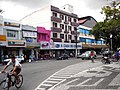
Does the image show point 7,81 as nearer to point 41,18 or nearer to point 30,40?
point 30,40

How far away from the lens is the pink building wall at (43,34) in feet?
142

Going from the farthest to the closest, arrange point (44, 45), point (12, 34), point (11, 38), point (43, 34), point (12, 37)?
point (43, 34)
point (44, 45)
point (12, 34)
point (12, 37)
point (11, 38)

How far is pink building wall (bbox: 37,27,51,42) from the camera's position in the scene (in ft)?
142

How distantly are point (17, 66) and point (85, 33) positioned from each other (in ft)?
182

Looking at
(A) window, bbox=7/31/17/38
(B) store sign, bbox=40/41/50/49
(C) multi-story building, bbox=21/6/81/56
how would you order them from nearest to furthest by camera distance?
1. (A) window, bbox=7/31/17/38
2. (B) store sign, bbox=40/41/50/49
3. (C) multi-story building, bbox=21/6/81/56

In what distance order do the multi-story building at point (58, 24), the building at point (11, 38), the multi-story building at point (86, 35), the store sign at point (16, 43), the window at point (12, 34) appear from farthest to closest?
the multi-story building at point (86, 35), the multi-story building at point (58, 24), the window at point (12, 34), the store sign at point (16, 43), the building at point (11, 38)

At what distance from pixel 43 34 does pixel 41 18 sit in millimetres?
7350

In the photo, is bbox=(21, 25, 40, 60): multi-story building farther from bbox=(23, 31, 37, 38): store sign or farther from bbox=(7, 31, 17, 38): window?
bbox=(7, 31, 17, 38): window

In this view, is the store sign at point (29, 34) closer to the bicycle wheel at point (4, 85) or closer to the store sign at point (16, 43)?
the store sign at point (16, 43)

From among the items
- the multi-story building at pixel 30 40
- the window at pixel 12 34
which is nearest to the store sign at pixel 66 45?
the multi-story building at pixel 30 40

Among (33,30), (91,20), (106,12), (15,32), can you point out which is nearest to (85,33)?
(91,20)

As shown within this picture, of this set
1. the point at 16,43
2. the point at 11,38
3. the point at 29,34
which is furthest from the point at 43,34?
the point at 16,43

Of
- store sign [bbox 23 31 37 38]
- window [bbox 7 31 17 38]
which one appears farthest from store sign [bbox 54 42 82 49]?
window [bbox 7 31 17 38]

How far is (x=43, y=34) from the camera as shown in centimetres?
4500
